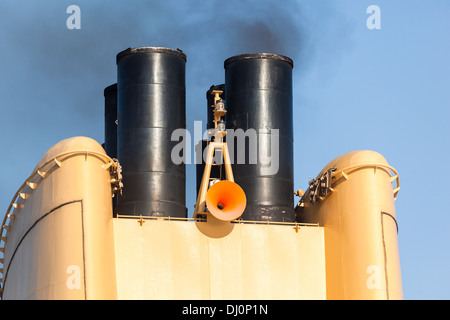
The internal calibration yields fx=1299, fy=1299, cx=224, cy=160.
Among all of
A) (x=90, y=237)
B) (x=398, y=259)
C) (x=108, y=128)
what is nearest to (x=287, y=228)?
(x=398, y=259)

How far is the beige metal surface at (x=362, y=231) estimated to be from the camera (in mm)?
38188

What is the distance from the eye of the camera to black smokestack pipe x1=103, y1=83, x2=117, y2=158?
155 ft

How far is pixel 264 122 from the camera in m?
42.0

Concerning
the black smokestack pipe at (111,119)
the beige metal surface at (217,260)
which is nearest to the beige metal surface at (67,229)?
the beige metal surface at (217,260)

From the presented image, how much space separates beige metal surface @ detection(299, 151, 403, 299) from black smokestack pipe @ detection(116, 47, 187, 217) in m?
4.98

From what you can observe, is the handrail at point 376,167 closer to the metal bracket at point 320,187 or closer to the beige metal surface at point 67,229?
the metal bracket at point 320,187

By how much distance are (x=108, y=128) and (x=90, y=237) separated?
1174 centimetres

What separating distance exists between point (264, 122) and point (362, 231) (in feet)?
17.9

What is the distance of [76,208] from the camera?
36719 millimetres

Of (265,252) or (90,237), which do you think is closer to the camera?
(90,237)
